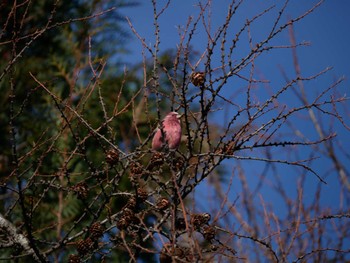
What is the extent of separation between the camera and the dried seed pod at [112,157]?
2547 millimetres

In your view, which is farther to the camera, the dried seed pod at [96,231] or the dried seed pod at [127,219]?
the dried seed pod at [96,231]

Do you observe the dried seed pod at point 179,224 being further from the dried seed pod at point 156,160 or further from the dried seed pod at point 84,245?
the dried seed pod at point 84,245

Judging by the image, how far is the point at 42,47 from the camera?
8.27 metres

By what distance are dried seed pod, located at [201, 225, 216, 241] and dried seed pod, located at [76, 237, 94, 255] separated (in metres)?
0.70

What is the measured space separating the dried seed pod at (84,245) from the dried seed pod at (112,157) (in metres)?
0.50

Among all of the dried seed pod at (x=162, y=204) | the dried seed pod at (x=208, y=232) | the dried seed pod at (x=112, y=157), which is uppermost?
the dried seed pod at (x=112, y=157)

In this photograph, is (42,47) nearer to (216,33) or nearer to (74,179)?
(74,179)

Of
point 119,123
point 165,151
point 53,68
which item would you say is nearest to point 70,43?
point 53,68

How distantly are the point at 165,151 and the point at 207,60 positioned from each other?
2.13 ft

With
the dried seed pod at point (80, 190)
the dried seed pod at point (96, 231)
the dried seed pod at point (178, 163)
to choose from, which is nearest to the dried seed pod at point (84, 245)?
the dried seed pod at point (96, 231)

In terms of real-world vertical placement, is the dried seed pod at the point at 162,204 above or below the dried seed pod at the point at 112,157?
below

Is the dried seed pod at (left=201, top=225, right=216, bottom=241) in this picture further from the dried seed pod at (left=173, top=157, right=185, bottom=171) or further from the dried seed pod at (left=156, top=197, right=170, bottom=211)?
the dried seed pod at (left=173, top=157, right=185, bottom=171)

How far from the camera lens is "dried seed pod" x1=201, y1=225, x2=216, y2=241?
251 cm

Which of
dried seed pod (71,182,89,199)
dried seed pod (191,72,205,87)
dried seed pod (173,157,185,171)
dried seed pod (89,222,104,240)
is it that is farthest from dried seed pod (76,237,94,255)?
dried seed pod (191,72,205,87)
